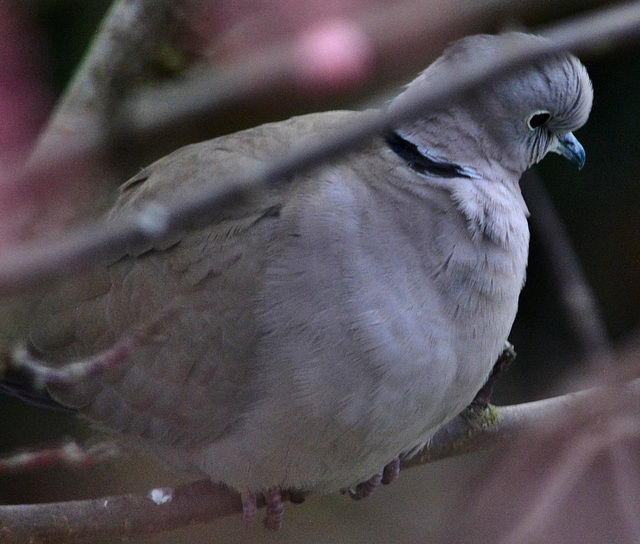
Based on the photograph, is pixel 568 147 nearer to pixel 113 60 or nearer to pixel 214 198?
pixel 113 60

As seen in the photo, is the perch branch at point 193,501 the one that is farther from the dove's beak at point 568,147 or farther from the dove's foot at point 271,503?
the dove's beak at point 568,147

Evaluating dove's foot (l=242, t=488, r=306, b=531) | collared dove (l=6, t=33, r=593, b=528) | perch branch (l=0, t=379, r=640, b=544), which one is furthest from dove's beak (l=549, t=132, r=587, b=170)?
dove's foot (l=242, t=488, r=306, b=531)

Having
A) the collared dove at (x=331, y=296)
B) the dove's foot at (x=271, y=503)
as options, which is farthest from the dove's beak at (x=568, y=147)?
the dove's foot at (x=271, y=503)

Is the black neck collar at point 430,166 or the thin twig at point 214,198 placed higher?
the thin twig at point 214,198

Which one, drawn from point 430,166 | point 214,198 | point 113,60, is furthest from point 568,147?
point 214,198

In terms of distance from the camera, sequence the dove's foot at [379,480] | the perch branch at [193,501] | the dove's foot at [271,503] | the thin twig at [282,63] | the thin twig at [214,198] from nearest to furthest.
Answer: the thin twig at [214,198] < the perch branch at [193,501] < the dove's foot at [271,503] < the dove's foot at [379,480] < the thin twig at [282,63]

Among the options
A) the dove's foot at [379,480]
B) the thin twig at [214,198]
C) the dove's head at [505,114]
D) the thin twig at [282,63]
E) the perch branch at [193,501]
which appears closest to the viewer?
the thin twig at [214,198]

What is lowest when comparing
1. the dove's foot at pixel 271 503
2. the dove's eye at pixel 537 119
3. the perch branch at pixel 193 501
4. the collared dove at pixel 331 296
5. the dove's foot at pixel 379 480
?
the dove's foot at pixel 379 480

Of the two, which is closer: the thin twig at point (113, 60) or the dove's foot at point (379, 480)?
the dove's foot at point (379, 480)
